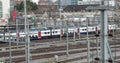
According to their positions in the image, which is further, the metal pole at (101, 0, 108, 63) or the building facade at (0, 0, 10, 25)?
the building facade at (0, 0, 10, 25)

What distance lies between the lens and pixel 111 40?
2430cm

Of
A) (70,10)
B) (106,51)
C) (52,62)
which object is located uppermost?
(70,10)

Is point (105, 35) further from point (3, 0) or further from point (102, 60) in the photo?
point (3, 0)

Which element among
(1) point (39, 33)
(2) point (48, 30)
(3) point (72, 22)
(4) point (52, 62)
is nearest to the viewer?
(4) point (52, 62)

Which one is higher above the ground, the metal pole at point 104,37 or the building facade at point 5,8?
the building facade at point 5,8

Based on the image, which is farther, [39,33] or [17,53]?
[39,33]

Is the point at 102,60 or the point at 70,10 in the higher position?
the point at 70,10

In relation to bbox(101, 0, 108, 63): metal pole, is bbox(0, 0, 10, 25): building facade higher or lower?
higher

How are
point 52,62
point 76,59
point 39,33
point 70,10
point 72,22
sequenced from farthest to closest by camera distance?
1. point 70,10
2. point 72,22
3. point 39,33
4. point 76,59
5. point 52,62

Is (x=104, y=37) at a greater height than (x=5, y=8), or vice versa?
(x=5, y=8)

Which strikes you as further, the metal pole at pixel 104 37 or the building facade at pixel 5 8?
the building facade at pixel 5 8

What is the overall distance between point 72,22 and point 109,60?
37498 mm

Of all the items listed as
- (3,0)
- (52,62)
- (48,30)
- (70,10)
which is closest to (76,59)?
(52,62)

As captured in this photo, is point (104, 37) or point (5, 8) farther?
point (5, 8)
